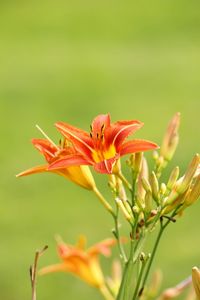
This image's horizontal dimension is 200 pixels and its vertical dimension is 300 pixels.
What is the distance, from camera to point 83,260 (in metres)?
1.27

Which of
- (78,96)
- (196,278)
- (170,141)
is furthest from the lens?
(78,96)

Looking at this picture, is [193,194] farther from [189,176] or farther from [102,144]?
[102,144]

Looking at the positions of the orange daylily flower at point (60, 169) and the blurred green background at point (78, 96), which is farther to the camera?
the blurred green background at point (78, 96)

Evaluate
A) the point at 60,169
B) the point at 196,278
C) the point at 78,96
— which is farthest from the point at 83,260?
the point at 78,96

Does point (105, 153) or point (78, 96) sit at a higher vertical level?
point (78, 96)

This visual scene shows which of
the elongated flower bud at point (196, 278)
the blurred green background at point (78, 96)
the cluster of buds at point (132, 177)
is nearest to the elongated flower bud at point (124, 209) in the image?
the cluster of buds at point (132, 177)

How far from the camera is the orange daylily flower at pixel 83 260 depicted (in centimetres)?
125

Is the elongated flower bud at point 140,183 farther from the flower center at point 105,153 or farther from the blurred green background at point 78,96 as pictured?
the blurred green background at point 78,96

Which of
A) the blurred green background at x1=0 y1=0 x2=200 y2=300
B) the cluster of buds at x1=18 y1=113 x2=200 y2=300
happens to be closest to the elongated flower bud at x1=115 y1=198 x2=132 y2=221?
the cluster of buds at x1=18 y1=113 x2=200 y2=300

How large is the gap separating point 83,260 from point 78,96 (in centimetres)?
328

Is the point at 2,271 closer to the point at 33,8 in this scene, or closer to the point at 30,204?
the point at 30,204

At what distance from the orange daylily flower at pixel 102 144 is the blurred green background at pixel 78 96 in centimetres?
180

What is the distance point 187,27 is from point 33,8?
1032 mm

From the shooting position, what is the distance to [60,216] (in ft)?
11.7
